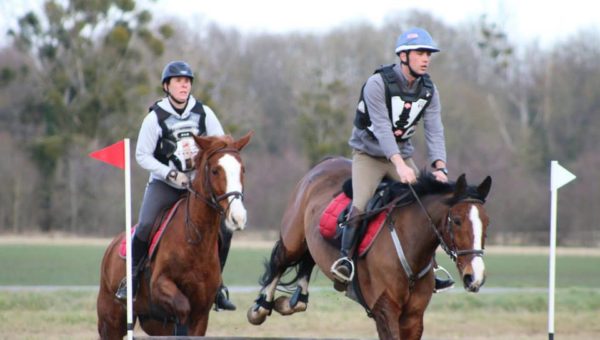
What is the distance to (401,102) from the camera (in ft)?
29.2

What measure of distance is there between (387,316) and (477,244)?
1150 millimetres

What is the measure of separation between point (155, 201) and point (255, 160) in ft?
149

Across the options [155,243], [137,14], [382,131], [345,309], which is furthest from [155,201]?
[137,14]

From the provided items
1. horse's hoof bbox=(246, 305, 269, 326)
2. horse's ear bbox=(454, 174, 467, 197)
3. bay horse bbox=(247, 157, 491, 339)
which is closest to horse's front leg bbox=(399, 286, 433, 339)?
bay horse bbox=(247, 157, 491, 339)

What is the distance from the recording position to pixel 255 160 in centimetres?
5466

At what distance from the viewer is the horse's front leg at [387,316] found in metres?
8.34

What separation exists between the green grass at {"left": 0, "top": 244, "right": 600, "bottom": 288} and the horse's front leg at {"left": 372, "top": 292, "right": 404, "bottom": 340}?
13.9 metres

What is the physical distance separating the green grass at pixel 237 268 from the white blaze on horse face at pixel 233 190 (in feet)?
46.8

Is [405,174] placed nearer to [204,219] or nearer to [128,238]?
[204,219]

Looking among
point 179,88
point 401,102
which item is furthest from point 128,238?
point 401,102

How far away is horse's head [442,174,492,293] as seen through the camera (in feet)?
24.7

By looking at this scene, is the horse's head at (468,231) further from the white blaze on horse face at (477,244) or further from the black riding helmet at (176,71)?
the black riding helmet at (176,71)

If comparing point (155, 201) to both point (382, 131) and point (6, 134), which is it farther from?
point (6, 134)

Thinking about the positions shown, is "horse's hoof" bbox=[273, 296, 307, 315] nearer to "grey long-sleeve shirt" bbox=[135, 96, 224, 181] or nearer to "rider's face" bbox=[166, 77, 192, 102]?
"grey long-sleeve shirt" bbox=[135, 96, 224, 181]
